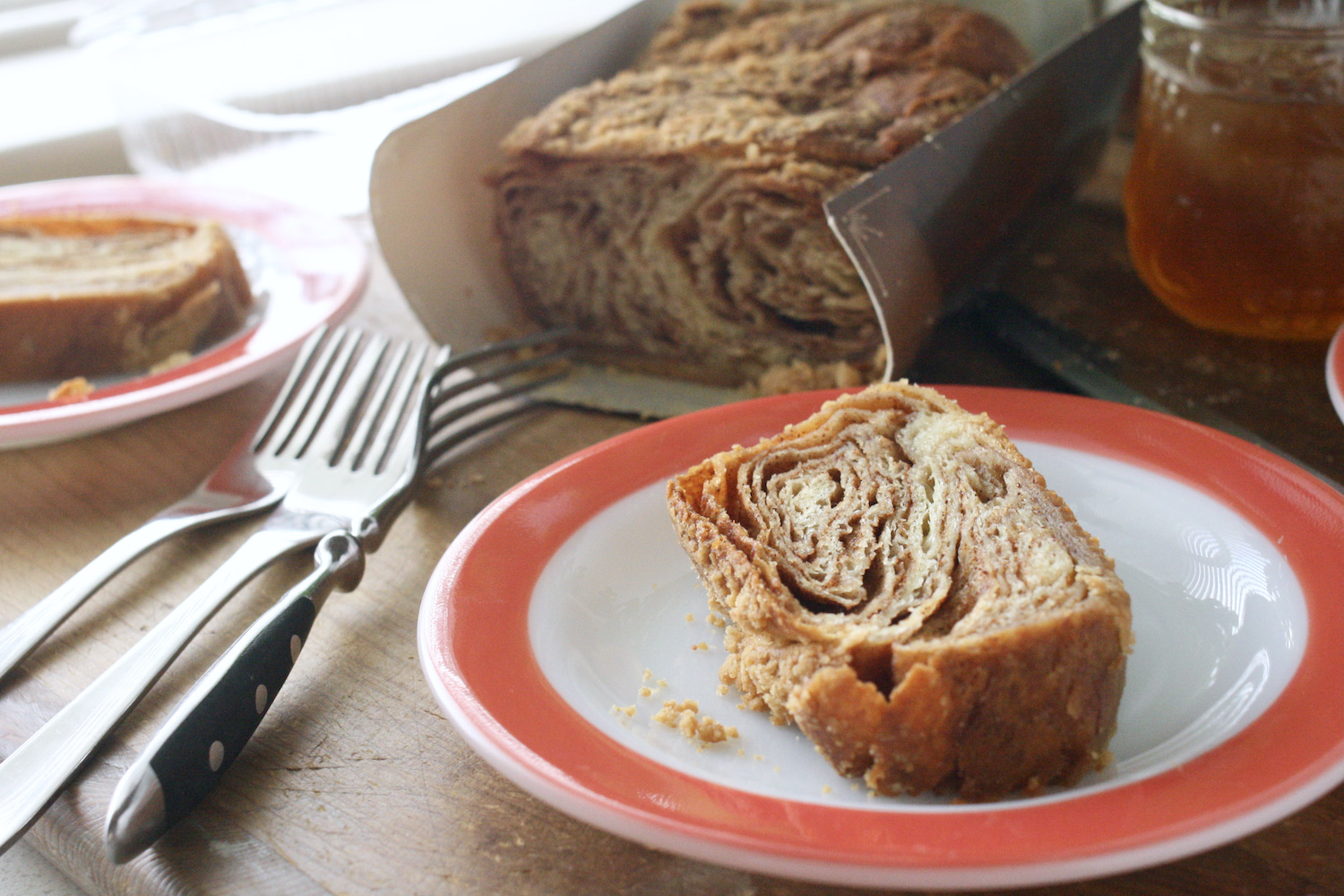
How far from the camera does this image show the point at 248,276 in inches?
88.9

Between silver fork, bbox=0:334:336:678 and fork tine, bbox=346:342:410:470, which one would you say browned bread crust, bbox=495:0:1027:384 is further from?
silver fork, bbox=0:334:336:678

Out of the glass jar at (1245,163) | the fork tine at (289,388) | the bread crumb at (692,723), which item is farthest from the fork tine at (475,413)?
the glass jar at (1245,163)

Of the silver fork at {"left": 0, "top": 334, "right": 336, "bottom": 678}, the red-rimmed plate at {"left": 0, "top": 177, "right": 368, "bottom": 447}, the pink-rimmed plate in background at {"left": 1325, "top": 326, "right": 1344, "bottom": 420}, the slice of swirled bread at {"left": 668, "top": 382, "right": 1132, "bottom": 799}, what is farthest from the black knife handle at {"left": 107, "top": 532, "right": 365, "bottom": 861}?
the pink-rimmed plate in background at {"left": 1325, "top": 326, "right": 1344, "bottom": 420}

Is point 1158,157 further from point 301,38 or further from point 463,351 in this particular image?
point 301,38

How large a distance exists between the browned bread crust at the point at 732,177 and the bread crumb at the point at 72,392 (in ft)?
2.61

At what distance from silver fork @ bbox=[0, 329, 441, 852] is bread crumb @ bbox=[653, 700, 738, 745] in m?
0.53

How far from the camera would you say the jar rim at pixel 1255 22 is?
152 cm

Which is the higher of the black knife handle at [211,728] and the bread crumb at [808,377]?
→ the black knife handle at [211,728]

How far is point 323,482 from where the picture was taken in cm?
158

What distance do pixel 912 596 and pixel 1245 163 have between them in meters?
1.04

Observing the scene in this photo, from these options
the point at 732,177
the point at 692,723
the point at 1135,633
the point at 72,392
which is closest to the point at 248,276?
the point at 72,392

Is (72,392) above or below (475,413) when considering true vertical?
above

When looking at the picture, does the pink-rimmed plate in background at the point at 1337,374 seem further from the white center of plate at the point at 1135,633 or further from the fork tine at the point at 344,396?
the fork tine at the point at 344,396

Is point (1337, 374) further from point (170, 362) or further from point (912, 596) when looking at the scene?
point (170, 362)
